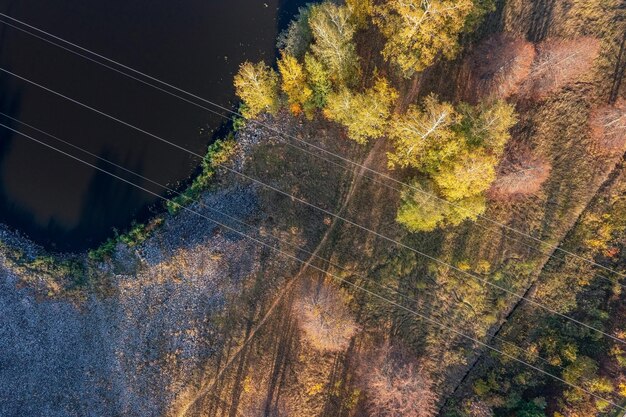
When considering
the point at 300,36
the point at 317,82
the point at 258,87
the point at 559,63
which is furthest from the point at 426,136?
the point at 258,87

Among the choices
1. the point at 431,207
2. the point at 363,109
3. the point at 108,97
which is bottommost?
the point at 108,97

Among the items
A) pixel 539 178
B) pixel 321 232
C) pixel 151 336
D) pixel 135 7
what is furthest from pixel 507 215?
pixel 135 7

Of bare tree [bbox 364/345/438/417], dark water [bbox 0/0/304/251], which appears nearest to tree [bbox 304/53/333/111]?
dark water [bbox 0/0/304/251]

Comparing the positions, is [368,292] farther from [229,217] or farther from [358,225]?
[229,217]

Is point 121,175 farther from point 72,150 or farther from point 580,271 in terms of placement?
point 580,271

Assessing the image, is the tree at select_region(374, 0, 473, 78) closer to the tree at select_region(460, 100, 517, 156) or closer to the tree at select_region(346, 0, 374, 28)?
the tree at select_region(346, 0, 374, 28)

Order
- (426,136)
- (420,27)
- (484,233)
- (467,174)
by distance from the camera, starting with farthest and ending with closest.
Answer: (484,233)
(426,136)
(420,27)
(467,174)

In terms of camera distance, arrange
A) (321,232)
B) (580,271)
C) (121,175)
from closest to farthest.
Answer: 1. (580,271)
2. (321,232)
3. (121,175)
